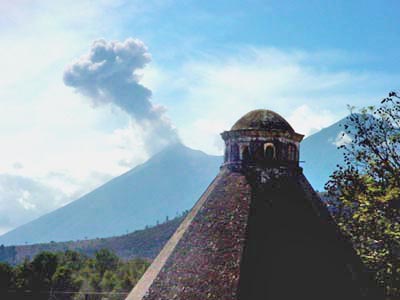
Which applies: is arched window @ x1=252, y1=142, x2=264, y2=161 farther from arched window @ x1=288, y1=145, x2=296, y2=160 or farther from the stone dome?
arched window @ x1=288, y1=145, x2=296, y2=160

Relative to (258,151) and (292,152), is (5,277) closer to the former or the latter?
(258,151)

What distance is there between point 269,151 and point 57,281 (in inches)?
1589

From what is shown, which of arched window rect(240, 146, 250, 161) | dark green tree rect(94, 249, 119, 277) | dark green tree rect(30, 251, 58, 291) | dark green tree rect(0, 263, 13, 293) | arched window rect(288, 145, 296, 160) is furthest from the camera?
dark green tree rect(94, 249, 119, 277)

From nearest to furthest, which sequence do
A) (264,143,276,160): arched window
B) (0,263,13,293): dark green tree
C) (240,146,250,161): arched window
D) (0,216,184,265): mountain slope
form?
(264,143,276,160): arched window, (240,146,250,161): arched window, (0,263,13,293): dark green tree, (0,216,184,265): mountain slope

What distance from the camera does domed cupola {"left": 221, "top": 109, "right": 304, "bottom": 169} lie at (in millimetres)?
16188

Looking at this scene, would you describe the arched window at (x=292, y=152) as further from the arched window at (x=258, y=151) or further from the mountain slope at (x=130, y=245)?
the mountain slope at (x=130, y=245)

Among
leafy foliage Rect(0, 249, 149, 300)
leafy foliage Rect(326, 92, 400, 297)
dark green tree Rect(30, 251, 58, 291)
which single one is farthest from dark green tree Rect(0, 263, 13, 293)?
leafy foliage Rect(326, 92, 400, 297)

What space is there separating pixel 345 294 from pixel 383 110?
9.30 metres

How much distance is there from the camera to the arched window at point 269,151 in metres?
16.2

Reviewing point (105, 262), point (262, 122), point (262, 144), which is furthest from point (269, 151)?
point (105, 262)

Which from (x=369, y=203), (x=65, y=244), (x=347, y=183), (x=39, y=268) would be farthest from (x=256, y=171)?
(x=65, y=244)

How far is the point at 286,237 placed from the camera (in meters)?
14.4

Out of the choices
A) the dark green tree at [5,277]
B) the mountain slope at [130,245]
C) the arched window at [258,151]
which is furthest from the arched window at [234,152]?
the mountain slope at [130,245]

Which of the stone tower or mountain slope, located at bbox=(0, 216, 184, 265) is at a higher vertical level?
mountain slope, located at bbox=(0, 216, 184, 265)
